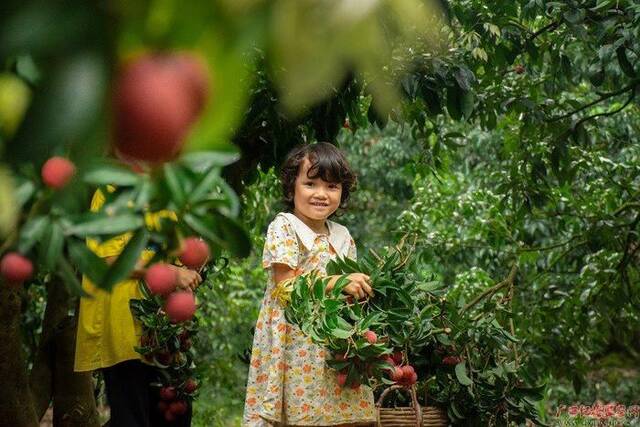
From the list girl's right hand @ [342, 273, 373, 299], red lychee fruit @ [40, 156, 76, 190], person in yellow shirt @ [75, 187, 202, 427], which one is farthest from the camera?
person in yellow shirt @ [75, 187, 202, 427]

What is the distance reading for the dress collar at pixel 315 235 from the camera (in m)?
3.42

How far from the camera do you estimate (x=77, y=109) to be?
0.41 metres

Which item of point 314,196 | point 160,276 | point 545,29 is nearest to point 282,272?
point 314,196

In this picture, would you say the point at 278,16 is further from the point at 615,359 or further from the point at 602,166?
the point at 615,359

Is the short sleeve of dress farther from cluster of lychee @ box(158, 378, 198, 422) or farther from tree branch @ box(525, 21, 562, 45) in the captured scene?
tree branch @ box(525, 21, 562, 45)

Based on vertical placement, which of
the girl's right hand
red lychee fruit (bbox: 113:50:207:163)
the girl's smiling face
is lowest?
the girl's right hand

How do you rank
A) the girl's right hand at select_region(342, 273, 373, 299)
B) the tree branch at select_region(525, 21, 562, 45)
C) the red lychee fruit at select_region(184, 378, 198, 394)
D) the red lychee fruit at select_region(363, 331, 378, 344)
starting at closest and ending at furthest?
the red lychee fruit at select_region(363, 331, 378, 344), the girl's right hand at select_region(342, 273, 373, 299), the red lychee fruit at select_region(184, 378, 198, 394), the tree branch at select_region(525, 21, 562, 45)

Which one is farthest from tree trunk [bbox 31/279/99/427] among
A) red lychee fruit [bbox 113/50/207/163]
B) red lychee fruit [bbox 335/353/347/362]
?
red lychee fruit [bbox 113/50/207/163]

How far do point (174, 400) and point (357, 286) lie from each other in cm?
79

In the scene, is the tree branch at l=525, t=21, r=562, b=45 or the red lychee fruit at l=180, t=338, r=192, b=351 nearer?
the red lychee fruit at l=180, t=338, r=192, b=351

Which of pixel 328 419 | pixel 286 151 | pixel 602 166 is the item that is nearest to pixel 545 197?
pixel 602 166

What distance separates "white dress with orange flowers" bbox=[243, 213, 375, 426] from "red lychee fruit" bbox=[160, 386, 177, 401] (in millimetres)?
255

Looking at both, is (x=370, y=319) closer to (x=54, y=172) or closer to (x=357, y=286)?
(x=357, y=286)

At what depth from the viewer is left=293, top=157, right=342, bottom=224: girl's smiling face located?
11.3 ft
